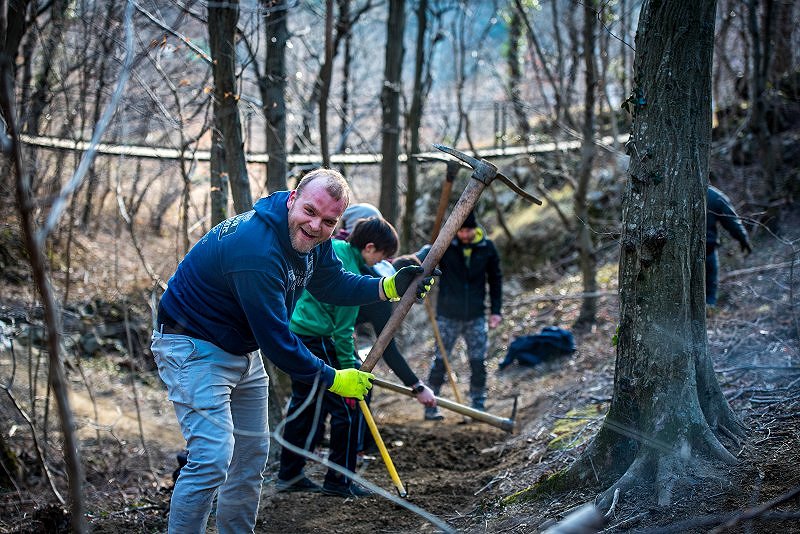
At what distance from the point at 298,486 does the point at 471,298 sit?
109 inches

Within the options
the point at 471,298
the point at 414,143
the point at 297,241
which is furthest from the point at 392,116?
the point at 297,241

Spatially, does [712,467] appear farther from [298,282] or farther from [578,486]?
[298,282]

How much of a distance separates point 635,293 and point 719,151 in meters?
8.57

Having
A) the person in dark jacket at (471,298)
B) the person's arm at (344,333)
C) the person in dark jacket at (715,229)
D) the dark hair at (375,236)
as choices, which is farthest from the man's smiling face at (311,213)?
the person in dark jacket at (715,229)

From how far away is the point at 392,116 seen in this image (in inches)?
412

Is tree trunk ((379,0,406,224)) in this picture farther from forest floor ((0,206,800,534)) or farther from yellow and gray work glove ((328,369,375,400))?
yellow and gray work glove ((328,369,375,400))

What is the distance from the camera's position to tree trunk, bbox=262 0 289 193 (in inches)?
258

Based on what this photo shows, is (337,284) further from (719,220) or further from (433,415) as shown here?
(719,220)

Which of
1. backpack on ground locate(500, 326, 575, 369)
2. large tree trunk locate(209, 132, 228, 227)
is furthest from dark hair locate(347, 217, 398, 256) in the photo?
backpack on ground locate(500, 326, 575, 369)

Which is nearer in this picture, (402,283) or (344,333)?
(402,283)

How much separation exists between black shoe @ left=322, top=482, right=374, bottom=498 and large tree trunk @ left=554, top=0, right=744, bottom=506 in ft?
5.33

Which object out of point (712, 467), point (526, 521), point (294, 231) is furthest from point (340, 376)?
point (712, 467)

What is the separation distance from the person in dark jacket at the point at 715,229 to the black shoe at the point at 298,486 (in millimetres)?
4092

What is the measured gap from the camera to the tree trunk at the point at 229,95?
5223 mm
